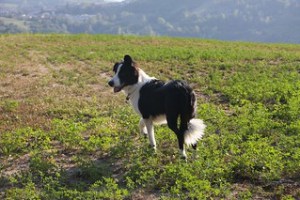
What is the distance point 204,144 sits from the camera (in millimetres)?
9844

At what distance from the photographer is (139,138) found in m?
10.7

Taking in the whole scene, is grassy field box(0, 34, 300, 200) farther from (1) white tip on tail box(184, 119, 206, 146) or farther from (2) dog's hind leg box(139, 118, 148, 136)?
(1) white tip on tail box(184, 119, 206, 146)

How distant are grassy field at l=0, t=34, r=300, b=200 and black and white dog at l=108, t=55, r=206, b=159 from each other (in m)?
0.59

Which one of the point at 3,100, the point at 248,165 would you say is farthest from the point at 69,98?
the point at 248,165

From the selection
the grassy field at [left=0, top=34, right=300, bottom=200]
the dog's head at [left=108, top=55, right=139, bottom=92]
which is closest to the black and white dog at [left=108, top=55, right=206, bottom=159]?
the dog's head at [left=108, top=55, right=139, bottom=92]

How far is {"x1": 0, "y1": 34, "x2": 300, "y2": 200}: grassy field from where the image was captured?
786 cm

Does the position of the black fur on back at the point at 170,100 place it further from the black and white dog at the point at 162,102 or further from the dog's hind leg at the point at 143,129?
the dog's hind leg at the point at 143,129

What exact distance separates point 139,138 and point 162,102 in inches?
80.2

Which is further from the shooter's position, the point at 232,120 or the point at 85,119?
the point at 85,119

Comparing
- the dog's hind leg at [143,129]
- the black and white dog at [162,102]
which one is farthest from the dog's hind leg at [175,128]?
the dog's hind leg at [143,129]

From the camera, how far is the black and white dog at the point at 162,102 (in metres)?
8.65

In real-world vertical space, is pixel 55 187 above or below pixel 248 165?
below

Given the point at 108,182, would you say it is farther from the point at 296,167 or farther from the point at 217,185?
the point at 296,167

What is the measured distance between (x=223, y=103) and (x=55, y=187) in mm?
7947
